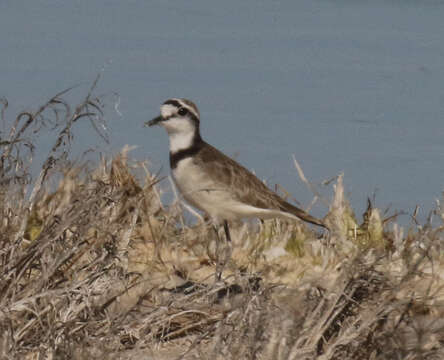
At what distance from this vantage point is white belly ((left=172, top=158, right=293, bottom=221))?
940 cm

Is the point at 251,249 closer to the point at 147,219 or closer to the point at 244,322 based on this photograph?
the point at 147,219

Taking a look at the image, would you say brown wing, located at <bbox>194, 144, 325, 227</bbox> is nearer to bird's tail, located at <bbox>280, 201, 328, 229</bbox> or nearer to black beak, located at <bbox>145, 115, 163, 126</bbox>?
bird's tail, located at <bbox>280, 201, 328, 229</bbox>

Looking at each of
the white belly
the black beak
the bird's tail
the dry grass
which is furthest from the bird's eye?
the dry grass

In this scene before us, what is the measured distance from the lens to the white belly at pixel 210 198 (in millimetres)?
9398

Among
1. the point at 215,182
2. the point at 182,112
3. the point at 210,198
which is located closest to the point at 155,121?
the point at 182,112

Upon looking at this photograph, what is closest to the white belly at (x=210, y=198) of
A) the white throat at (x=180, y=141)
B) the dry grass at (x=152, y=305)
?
the white throat at (x=180, y=141)

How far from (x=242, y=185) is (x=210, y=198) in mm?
373

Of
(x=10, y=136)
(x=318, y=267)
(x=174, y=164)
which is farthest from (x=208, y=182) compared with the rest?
(x=10, y=136)

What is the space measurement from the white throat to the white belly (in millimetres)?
334

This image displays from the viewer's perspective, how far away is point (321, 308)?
5.57 meters

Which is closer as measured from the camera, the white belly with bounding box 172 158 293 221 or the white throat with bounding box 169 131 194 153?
the white belly with bounding box 172 158 293 221

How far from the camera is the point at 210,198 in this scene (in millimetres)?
9367

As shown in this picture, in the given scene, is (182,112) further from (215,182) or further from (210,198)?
(210,198)

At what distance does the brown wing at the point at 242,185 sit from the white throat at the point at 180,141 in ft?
0.53
